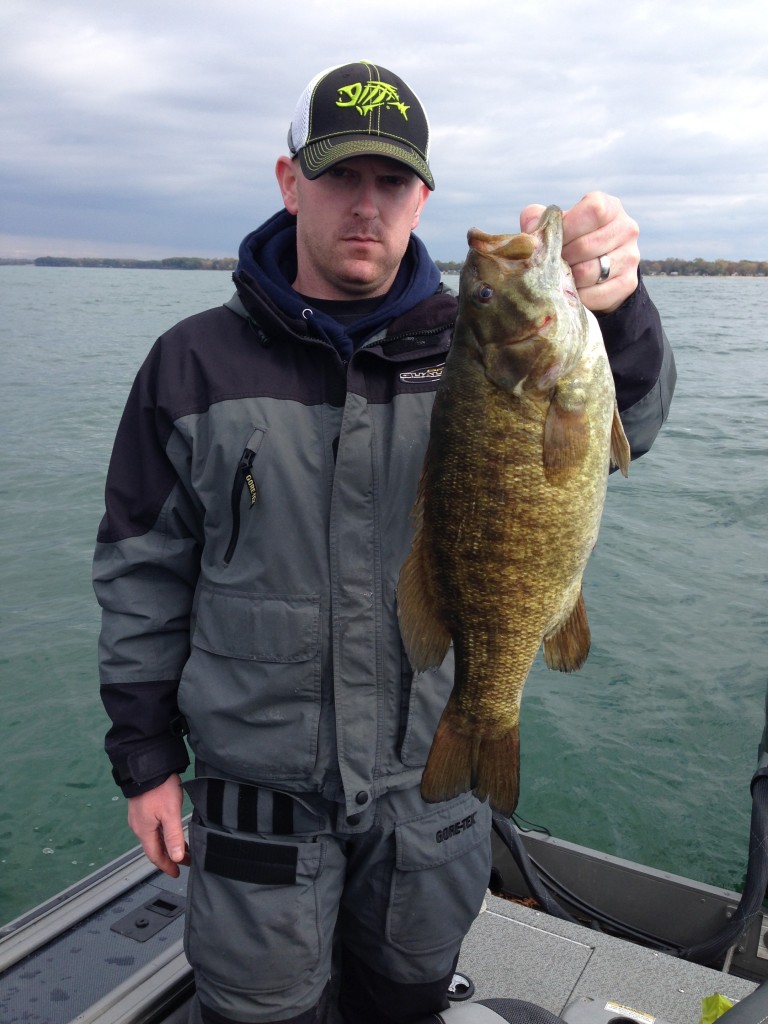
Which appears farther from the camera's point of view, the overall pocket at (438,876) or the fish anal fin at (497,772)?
the overall pocket at (438,876)

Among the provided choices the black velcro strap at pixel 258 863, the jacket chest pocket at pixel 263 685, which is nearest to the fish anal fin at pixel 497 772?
the jacket chest pocket at pixel 263 685

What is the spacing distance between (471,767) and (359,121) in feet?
5.58

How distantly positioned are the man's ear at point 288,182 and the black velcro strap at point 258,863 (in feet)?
5.93

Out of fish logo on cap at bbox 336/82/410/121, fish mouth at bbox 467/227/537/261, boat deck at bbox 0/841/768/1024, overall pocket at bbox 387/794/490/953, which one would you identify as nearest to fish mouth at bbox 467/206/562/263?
fish mouth at bbox 467/227/537/261

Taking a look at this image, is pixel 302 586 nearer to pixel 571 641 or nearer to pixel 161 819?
pixel 571 641

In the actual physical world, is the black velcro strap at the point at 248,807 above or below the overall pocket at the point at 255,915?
above

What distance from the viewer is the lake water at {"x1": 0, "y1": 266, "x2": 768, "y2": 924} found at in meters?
6.15

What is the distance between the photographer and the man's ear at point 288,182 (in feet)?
8.35

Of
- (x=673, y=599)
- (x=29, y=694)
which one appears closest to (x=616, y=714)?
(x=673, y=599)

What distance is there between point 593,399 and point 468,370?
286 millimetres

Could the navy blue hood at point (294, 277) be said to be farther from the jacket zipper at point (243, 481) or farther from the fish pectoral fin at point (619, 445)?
the fish pectoral fin at point (619, 445)

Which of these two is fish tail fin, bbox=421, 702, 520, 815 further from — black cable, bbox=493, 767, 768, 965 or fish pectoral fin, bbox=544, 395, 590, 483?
black cable, bbox=493, 767, 768, 965

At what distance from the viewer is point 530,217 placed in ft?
6.32

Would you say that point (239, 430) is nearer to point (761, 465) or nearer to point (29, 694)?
point (29, 694)
